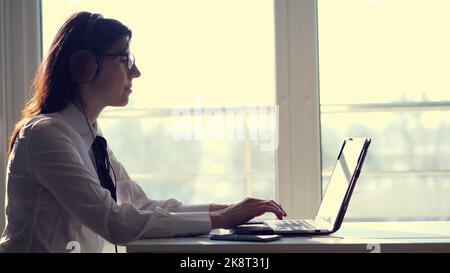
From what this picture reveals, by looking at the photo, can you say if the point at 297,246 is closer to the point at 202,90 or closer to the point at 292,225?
the point at 292,225

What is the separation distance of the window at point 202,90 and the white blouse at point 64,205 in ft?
3.02

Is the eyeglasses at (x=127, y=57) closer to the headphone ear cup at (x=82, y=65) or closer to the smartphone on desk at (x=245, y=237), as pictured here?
the headphone ear cup at (x=82, y=65)

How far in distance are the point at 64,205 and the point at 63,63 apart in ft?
1.32

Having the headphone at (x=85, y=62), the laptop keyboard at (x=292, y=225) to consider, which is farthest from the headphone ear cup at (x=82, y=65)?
the laptop keyboard at (x=292, y=225)

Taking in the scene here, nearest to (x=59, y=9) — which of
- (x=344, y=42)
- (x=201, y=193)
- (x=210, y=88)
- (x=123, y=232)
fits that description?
(x=210, y=88)

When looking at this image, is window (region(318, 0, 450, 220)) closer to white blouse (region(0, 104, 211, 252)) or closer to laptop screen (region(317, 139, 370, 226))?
laptop screen (region(317, 139, 370, 226))

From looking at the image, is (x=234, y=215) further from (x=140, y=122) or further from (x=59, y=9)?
(x=59, y=9)

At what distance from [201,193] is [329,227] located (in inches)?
45.4

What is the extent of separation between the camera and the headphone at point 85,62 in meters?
1.66

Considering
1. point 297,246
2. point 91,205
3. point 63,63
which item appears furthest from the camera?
point 63,63

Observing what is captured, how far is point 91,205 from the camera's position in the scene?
4.75 feet

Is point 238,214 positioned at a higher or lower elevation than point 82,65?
lower

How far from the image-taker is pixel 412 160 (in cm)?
253

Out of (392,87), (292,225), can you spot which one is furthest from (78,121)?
(392,87)
